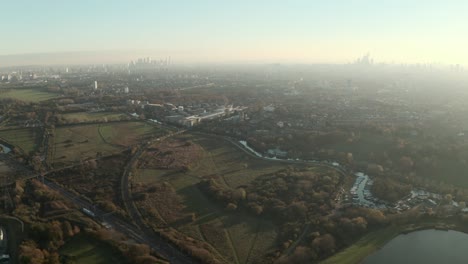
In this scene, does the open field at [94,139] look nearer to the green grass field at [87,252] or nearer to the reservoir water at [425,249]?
the green grass field at [87,252]

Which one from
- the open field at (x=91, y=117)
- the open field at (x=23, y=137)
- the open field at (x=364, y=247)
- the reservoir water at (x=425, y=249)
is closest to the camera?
the open field at (x=364, y=247)

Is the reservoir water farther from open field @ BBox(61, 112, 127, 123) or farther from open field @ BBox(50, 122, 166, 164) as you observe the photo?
open field @ BBox(61, 112, 127, 123)

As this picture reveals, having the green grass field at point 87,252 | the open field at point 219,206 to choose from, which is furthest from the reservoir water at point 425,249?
the green grass field at point 87,252

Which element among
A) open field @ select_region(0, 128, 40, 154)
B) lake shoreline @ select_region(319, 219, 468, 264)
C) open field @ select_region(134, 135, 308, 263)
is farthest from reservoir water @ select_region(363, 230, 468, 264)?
open field @ select_region(0, 128, 40, 154)

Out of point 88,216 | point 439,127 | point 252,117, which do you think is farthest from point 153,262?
point 439,127

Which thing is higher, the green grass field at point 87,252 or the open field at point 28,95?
the open field at point 28,95

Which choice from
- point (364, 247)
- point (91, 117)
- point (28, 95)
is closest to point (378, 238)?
point (364, 247)
